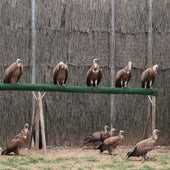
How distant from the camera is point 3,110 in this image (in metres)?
13.9

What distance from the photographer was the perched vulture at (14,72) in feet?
42.7

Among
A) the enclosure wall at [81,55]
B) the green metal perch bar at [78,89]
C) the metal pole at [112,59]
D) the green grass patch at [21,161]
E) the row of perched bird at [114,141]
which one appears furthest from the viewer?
the metal pole at [112,59]

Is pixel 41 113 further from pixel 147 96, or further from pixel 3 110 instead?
pixel 147 96

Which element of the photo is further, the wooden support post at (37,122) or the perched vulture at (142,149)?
the wooden support post at (37,122)

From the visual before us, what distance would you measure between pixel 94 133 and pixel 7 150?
7.16 feet

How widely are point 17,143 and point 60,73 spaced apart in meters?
1.62

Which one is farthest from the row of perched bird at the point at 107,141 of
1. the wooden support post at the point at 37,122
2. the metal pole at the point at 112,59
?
the metal pole at the point at 112,59

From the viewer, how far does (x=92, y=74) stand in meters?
13.6

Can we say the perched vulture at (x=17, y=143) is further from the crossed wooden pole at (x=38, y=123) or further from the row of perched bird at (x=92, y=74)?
the row of perched bird at (x=92, y=74)

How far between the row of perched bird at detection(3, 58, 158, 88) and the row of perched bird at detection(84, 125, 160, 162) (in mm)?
1059

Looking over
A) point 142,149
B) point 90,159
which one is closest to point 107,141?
point 90,159

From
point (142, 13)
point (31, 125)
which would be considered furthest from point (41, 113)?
point (142, 13)

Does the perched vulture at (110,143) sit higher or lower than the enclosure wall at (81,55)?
lower

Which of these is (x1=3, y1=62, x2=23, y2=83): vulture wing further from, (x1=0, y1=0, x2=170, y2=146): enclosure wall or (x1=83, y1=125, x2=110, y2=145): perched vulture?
(x1=83, y1=125, x2=110, y2=145): perched vulture
